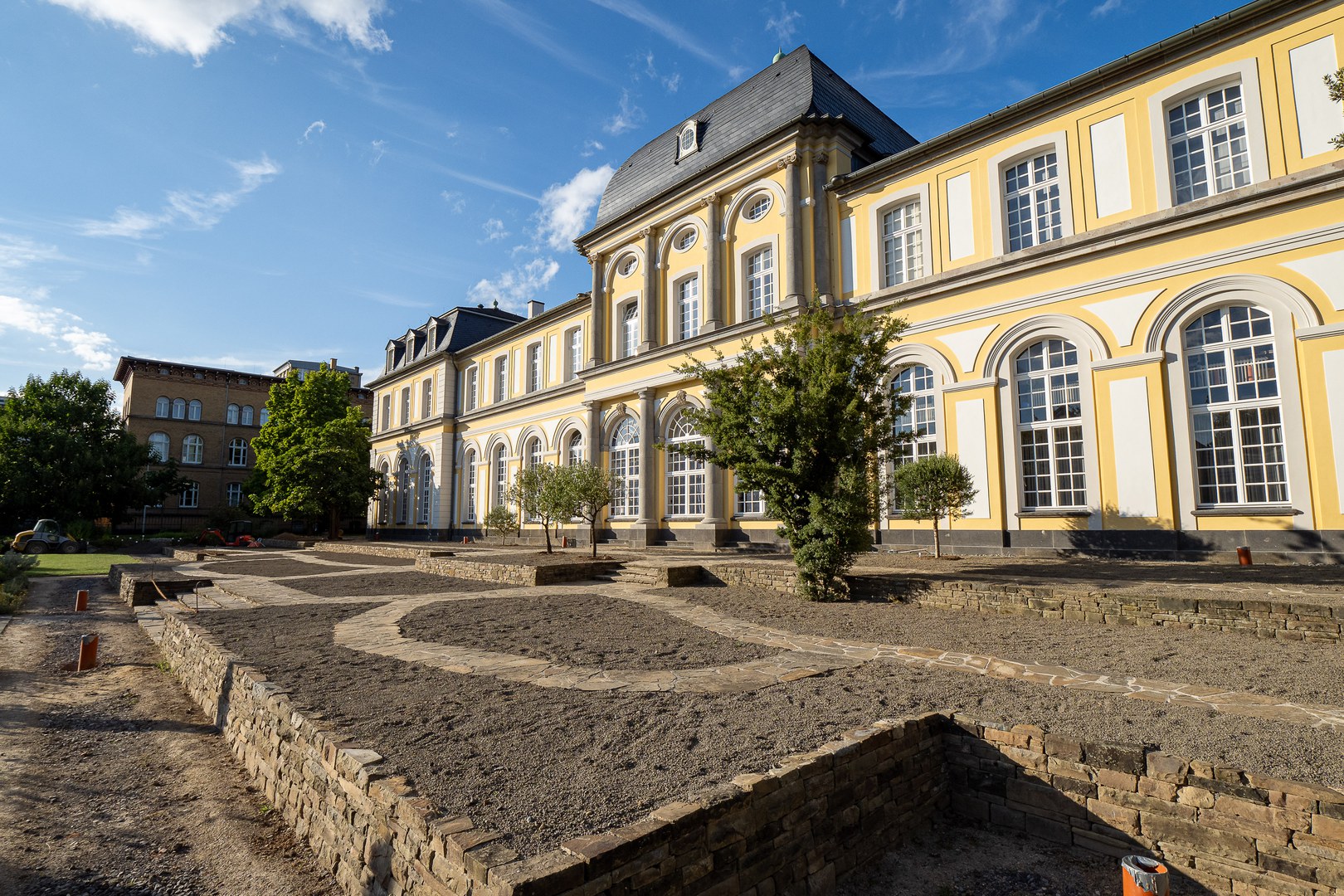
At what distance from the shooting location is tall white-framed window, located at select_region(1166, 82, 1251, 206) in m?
13.9

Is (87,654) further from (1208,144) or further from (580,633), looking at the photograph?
(1208,144)

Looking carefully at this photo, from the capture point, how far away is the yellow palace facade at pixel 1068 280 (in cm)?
1291

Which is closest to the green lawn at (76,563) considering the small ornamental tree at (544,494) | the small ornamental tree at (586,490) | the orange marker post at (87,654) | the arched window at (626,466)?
the small ornamental tree at (544,494)

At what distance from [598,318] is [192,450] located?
4126cm

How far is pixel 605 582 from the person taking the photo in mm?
15328

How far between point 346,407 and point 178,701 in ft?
118

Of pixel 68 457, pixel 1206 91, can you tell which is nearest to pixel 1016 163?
pixel 1206 91

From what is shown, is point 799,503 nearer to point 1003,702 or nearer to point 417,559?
point 1003,702

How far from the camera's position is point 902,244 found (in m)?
19.1

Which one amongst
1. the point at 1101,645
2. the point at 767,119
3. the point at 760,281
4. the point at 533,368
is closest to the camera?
the point at 1101,645

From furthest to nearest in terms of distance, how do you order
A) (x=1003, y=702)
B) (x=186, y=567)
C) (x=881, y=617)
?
(x=186, y=567), (x=881, y=617), (x=1003, y=702)

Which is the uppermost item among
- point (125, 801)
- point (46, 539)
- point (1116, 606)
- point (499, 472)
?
point (499, 472)

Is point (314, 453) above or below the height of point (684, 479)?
above

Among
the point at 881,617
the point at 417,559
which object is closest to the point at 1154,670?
the point at 881,617
